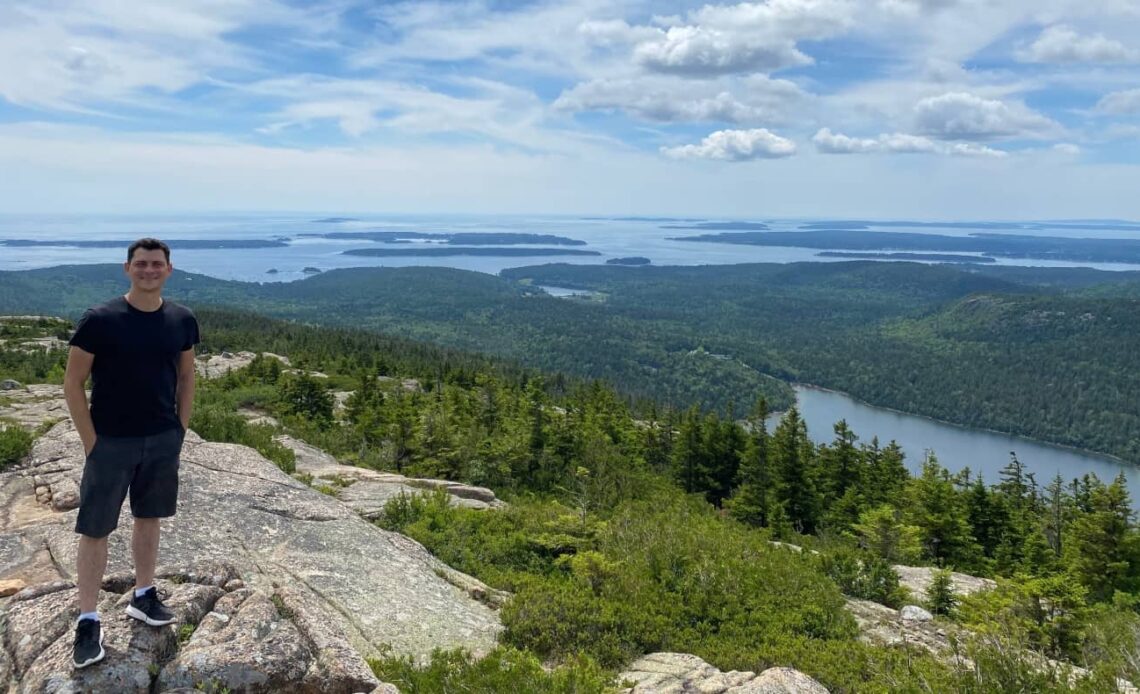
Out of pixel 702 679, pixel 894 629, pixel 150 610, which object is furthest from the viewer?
pixel 894 629

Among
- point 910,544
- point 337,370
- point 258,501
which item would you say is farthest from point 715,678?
point 337,370

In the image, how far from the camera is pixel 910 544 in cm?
2038

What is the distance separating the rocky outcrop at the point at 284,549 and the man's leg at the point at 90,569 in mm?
1773

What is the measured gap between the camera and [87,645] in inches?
205

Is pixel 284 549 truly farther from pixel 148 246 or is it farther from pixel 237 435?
pixel 237 435

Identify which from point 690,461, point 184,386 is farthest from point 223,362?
point 184,386

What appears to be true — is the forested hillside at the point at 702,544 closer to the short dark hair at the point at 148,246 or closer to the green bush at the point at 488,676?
the green bush at the point at 488,676

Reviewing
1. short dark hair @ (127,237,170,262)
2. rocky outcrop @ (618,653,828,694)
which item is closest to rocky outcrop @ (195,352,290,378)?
short dark hair @ (127,237,170,262)

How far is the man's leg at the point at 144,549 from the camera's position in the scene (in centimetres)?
595

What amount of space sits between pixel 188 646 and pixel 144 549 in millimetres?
1000

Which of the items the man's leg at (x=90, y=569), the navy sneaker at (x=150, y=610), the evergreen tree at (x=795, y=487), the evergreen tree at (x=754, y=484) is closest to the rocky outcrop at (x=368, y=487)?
the navy sneaker at (x=150, y=610)

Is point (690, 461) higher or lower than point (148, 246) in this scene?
lower

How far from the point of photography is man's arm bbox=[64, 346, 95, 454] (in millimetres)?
5414

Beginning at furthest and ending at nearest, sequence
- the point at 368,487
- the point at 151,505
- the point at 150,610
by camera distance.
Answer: the point at 368,487 → the point at 151,505 → the point at 150,610
